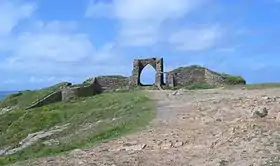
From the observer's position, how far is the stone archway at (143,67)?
163 feet

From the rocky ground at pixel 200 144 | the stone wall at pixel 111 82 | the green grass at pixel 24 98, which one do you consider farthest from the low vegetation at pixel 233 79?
the rocky ground at pixel 200 144

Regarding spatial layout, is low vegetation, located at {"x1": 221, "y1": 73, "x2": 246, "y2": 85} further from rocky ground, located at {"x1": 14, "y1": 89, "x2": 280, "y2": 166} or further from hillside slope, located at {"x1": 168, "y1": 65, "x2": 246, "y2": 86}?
rocky ground, located at {"x1": 14, "y1": 89, "x2": 280, "y2": 166}

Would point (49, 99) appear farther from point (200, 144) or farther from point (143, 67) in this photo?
point (200, 144)

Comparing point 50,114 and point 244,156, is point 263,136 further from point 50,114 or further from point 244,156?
point 50,114

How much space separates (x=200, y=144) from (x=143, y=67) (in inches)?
1417

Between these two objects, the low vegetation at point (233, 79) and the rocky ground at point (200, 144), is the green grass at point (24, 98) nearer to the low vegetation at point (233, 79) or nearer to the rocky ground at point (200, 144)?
the low vegetation at point (233, 79)

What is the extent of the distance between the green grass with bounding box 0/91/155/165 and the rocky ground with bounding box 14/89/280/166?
157 cm

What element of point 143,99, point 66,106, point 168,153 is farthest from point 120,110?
point 168,153

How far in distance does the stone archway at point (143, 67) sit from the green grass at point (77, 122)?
8347 millimetres

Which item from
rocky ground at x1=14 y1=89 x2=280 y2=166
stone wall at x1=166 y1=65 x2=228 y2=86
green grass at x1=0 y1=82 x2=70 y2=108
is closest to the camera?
rocky ground at x1=14 y1=89 x2=280 y2=166

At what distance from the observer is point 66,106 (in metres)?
38.8

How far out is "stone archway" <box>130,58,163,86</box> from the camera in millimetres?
49531

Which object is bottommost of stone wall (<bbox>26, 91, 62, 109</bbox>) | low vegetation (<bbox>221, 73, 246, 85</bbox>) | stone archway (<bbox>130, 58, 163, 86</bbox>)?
stone wall (<bbox>26, 91, 62, 109</bbox>)


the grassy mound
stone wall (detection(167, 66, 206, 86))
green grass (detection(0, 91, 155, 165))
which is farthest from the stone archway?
green grass (detection(0, 91, 155, 165))
